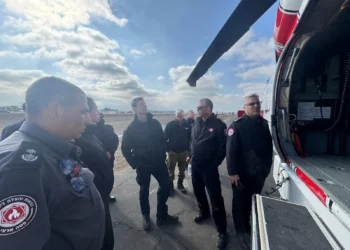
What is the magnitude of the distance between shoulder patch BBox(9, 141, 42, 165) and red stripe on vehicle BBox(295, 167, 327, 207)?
6.04ft

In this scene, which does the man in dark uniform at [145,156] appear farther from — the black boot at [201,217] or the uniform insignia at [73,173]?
the uniform insignia at [73,173]

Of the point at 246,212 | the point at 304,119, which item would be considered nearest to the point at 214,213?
the point at 246,212

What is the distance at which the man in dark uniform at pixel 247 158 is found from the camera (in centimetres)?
228

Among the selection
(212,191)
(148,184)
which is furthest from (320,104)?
(148,184)

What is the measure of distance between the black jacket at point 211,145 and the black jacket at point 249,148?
0.70ft

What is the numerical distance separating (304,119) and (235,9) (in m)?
2.17

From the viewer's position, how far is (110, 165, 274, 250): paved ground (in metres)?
2.32

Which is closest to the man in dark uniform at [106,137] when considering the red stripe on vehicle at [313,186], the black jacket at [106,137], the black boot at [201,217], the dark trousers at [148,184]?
the black jacket at [106,137]

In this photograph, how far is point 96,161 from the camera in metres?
1.67

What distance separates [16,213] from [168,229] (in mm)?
2363

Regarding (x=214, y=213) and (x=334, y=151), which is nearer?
(x=214, y=213)

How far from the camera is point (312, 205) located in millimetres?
1506

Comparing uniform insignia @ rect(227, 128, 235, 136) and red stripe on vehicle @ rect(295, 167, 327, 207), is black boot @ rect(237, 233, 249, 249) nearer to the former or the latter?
red stripe on vehicle @ rect(295, 167, 327, 207)

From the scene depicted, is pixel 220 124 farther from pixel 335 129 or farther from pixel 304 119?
pixel 335 129
